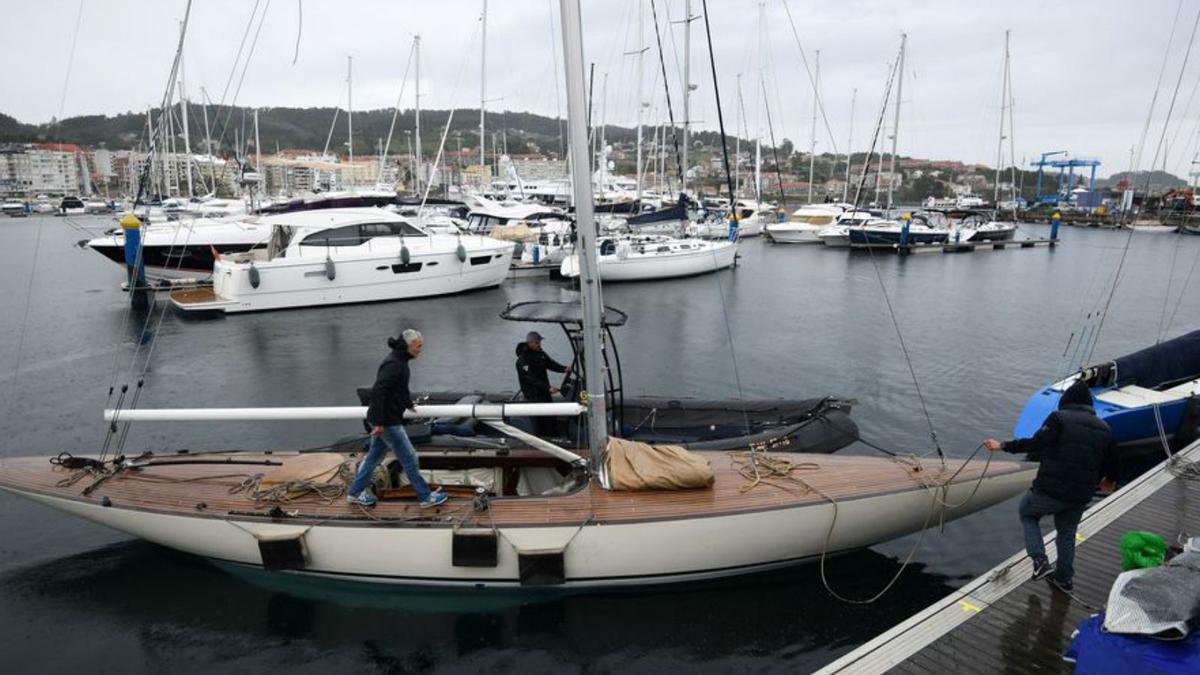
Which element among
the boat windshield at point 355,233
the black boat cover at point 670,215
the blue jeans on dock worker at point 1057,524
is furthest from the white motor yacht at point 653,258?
the blue jeans on dock worker at point 1057,524

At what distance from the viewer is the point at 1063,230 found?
Result: 66750 millimetres

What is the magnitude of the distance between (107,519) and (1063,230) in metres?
78.7

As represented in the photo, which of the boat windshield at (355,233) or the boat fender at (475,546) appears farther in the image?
the boat windshield at (355,233)

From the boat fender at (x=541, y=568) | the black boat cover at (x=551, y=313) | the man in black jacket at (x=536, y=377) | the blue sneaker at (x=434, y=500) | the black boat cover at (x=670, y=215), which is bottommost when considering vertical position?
the boat fender at (x=541, y=568)

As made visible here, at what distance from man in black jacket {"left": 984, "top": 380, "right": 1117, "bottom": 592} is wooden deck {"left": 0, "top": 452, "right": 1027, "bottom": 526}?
1.36 meters

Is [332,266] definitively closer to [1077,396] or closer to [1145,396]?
[1145,396]

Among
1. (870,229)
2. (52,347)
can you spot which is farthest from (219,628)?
(870,229)

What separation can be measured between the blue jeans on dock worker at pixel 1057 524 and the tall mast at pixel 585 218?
3.77 metres

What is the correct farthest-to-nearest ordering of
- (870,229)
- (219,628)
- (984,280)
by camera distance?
(870,229)
(984,280)
(219,628)

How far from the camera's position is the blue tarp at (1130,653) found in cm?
372

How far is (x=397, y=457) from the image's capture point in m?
6.73

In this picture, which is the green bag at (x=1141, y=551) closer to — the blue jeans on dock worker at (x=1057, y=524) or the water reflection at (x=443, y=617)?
the blue jeans on dock worker at (x=1057, y=524)

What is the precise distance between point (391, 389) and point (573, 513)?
6.69 ft

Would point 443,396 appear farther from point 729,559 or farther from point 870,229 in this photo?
point 870,229
